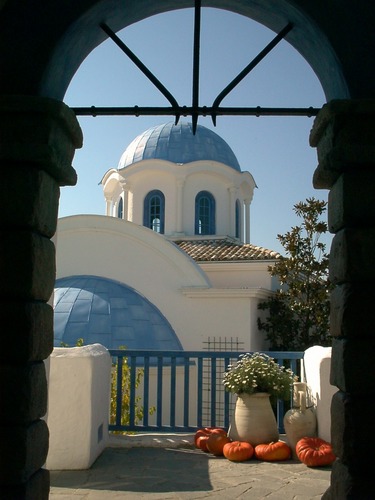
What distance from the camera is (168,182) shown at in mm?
21234

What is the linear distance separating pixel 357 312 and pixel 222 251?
15799 mm

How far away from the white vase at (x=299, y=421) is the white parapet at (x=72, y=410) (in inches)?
77.6

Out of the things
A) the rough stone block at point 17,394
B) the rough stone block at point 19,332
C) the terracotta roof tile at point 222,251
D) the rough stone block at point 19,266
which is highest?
the terracotta roof tile at point 222,251

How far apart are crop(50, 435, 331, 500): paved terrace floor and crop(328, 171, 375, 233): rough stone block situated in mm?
2453

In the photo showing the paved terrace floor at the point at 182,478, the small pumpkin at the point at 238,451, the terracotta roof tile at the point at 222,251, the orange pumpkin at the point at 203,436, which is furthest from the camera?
the terracotta roof tile at the point at 222,251

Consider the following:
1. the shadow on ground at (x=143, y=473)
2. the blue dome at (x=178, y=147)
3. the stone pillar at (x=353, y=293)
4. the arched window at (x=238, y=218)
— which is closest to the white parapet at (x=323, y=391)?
the shadow on ground at (x=143, y=473)

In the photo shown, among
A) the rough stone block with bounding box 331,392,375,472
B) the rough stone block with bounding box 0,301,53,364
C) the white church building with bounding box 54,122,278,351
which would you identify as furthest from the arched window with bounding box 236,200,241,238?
the rough stone block with bounding box 0,301,53,364

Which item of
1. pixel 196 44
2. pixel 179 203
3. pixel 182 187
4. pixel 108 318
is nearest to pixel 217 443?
pixel 196 44

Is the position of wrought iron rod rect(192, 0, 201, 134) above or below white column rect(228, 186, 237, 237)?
below

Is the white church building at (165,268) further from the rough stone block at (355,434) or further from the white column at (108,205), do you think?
the rough stone block at (355,434)

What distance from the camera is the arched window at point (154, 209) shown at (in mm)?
21141

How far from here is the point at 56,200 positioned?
391 centimetres

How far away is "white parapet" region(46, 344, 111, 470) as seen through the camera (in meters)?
5.64

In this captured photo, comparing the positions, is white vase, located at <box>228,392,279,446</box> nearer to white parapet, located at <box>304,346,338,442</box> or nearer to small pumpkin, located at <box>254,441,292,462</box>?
small pumpkin, located at <box>254,441,292,462</box>
